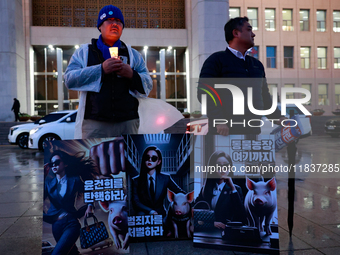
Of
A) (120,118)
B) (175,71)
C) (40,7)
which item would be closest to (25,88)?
(40,7)

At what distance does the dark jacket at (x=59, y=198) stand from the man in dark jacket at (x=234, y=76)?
1317 millimetres

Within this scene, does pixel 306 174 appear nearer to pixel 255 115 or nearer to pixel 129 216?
pixel 255 115

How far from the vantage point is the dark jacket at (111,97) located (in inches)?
116

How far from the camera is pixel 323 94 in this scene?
120 feet

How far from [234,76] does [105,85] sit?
120cm

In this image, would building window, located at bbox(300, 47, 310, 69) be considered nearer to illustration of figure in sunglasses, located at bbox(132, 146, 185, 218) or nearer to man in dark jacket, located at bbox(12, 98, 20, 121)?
man in dark jacket, located at bbox(12, 98, 20, 121)

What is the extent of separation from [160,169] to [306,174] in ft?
17.2

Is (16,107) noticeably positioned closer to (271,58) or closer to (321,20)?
(271,58)

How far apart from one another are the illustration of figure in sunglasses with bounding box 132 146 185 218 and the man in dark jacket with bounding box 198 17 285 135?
2.02 feet

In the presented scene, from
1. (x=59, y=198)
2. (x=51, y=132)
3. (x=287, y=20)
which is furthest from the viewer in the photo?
(x=287, y=20)

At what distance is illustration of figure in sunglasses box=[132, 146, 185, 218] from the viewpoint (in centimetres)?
314

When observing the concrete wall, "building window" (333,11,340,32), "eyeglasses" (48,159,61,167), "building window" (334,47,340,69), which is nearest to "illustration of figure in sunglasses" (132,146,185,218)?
"eyeglasses" (48,159,61,167)

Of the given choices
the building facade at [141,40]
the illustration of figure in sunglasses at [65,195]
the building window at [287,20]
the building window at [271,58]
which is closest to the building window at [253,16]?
the building facade at [141,40]

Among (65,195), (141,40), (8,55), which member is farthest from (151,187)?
(141,40)
